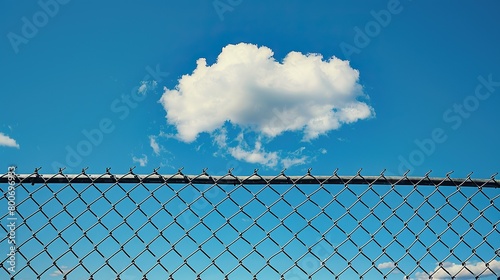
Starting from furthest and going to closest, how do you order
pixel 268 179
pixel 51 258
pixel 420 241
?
1. pixel 420 241
2. pixel 268 179
3. pixel 51 258

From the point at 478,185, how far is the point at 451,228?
50cm

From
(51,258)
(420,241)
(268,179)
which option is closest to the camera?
(51,258)

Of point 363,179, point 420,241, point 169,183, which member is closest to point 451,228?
point 420,241

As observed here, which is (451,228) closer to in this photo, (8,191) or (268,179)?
(268,179)

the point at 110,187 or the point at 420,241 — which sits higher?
the point at 110,187

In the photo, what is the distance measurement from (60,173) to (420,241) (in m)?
3.05

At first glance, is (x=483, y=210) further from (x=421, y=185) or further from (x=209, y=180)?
(x=209, y=180)

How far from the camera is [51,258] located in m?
3.08

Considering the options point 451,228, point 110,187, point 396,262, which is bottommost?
point 396,262

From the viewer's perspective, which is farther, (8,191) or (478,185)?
(478,185)

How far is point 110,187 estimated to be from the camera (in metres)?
3.21

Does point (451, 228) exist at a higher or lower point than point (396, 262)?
higher

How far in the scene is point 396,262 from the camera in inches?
137

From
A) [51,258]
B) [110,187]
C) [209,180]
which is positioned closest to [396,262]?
[209,180]
